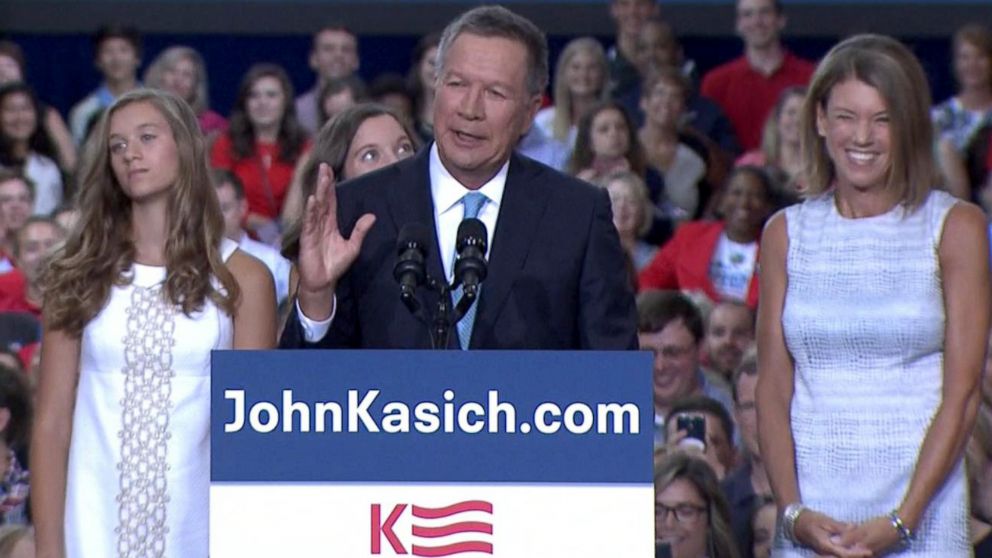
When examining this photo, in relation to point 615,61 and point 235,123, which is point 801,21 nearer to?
point 615,61

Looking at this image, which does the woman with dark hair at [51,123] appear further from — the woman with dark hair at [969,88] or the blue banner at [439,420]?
the blue banner at [439,420]

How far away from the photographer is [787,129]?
8.45 meters

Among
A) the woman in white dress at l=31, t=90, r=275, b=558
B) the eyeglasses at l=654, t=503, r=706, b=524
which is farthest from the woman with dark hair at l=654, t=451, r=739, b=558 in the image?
the woman in white dress at l=31, t=90, r=275, b=558

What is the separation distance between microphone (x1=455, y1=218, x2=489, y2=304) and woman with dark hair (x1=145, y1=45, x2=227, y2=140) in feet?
20.0

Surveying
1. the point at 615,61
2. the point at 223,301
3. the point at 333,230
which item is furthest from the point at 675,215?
the point at 333,230

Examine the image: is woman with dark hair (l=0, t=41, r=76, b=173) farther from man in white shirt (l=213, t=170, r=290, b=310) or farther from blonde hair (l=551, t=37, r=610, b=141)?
blonde hair (l=551, t=37, r=610, b=141)

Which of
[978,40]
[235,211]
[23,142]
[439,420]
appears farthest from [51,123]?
[439,420]

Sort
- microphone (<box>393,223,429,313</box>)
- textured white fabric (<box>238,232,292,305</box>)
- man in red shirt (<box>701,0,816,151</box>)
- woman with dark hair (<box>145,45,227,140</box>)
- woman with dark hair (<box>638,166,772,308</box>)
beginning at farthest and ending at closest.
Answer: man in red shirt (<box>701,0,816,151</box>) < woman with dark hair (<box>145,45,227,140</box>) < woman with dark hair (<box>638,166,772,308</box>) < textured white fabric (<box>238,232,292,305</box>) < microphone (<box>393,223,429,313</box>)

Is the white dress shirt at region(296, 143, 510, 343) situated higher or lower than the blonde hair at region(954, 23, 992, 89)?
lower

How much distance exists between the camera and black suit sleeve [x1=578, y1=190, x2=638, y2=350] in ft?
12.0

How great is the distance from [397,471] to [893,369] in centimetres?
125

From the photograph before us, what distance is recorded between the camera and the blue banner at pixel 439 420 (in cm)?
304

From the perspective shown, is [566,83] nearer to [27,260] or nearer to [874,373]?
[27,260]

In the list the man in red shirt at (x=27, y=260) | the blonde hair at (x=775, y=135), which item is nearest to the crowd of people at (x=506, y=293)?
the man in red shirt at (x=27, y=260)
